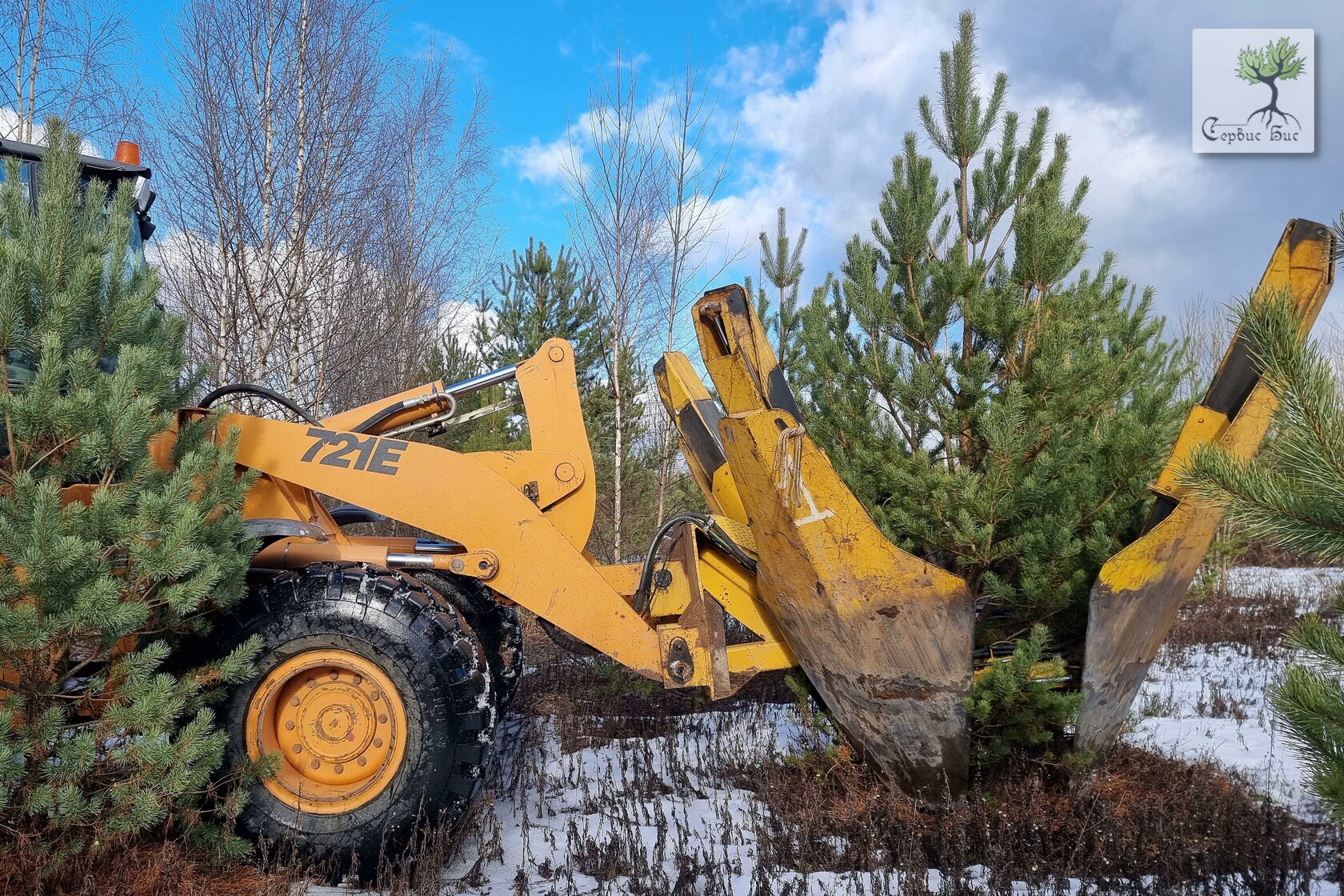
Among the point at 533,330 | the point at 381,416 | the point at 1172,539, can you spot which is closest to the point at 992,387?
the point at 1172,539

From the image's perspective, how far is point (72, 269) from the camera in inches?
115

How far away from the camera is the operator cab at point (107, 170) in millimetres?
3717

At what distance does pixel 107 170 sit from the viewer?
3.94 meters

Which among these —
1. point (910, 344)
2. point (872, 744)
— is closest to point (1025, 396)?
point (910, 344)

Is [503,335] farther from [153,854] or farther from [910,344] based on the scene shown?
[153,854]

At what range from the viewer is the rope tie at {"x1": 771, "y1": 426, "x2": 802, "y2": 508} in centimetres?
309

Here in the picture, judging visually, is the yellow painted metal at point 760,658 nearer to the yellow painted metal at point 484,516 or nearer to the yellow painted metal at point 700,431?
the yellow painted metal at point 484,516

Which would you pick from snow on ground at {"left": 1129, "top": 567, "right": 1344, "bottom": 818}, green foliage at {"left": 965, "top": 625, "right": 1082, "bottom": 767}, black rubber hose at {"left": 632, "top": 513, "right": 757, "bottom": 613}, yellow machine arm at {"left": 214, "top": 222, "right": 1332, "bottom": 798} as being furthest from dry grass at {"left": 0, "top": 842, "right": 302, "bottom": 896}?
snow on ground at {"left": 1129, "top": 567, "right": 1344, "bottom": 818}

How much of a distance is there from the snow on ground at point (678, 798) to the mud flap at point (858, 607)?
50 cm

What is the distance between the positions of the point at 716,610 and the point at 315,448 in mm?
1877

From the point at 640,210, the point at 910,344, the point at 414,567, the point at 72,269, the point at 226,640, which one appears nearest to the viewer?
the point at 72,269

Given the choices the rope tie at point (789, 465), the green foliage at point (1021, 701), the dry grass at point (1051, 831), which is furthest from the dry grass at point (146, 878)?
the green foliage at point (1021, 701)

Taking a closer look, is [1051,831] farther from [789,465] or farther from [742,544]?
[789,465]

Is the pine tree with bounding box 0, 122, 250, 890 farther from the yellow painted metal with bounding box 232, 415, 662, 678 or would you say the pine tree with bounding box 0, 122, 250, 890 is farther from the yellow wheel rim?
the yellow painted metal with bounding box 232, 415, 662, 678
